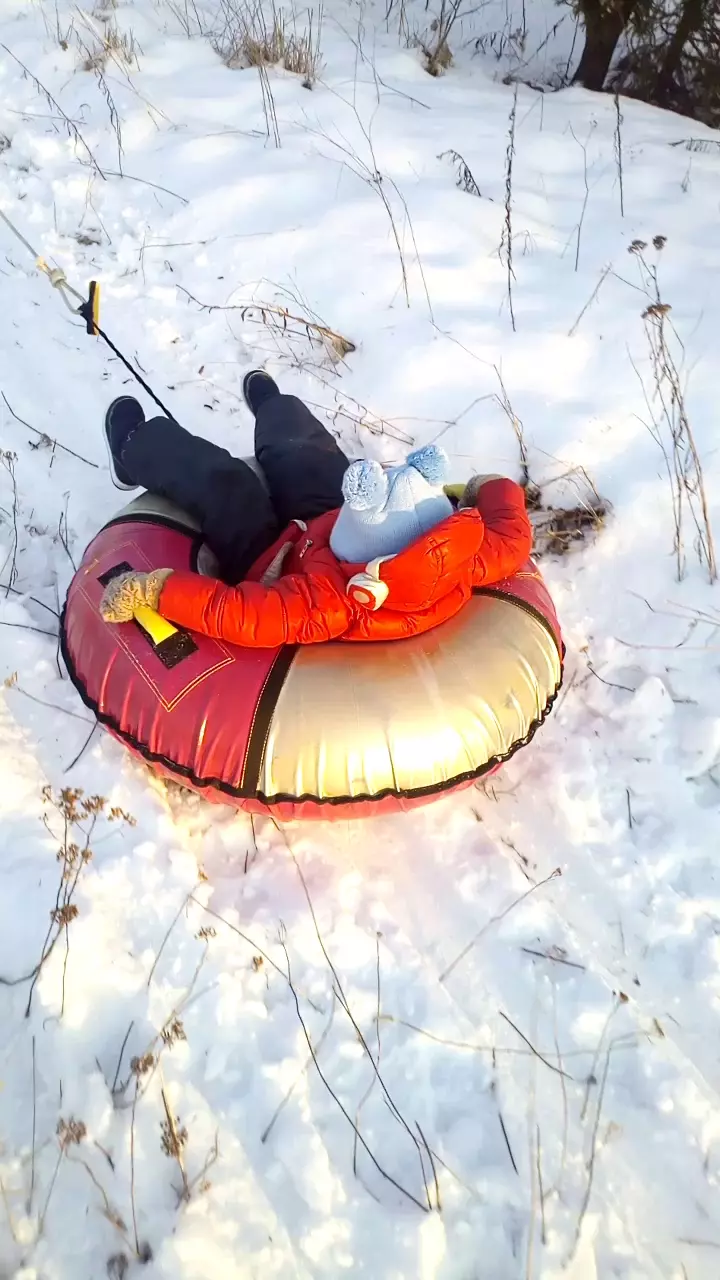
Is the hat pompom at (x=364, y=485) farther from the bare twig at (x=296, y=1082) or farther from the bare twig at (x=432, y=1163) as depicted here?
the bare twig at (x=432, y=1163)

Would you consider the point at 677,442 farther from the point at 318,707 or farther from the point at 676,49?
the point at 676,49

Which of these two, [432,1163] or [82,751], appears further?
[82,751]

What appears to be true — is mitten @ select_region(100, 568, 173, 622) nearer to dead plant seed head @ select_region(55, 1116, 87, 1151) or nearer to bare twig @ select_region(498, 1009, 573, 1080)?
dead plant seed head @ select_region(55, 1116, 87, 1151)

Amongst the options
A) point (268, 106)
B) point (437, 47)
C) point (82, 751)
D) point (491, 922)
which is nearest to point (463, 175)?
point (268, 106)

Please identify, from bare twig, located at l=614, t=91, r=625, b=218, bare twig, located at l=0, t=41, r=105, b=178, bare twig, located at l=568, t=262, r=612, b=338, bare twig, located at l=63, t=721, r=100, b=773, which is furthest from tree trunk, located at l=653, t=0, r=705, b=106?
bare twig, located at l=63, t=721, r=100, b=773

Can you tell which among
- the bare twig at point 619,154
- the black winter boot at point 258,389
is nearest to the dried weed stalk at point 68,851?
the black winter boot at point 258,389

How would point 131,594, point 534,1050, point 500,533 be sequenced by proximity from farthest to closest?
point 500,533 < point 131,594 < point 534,1050

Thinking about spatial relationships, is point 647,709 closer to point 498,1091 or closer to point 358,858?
point 358,858
